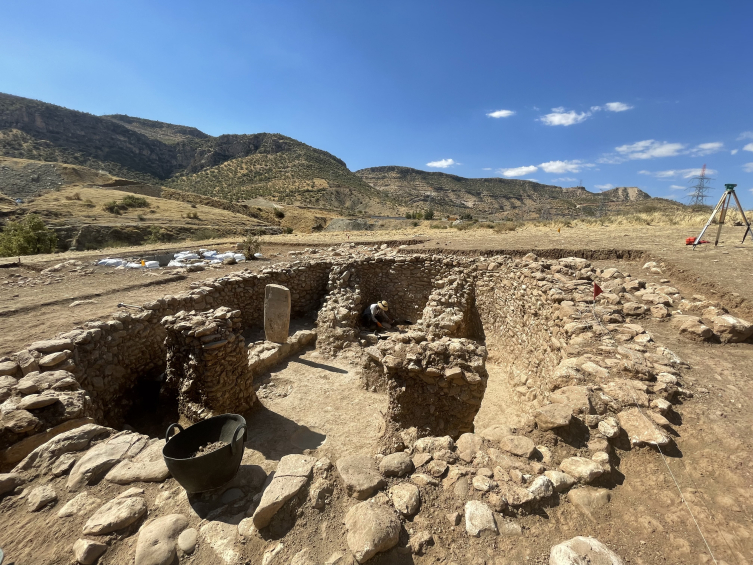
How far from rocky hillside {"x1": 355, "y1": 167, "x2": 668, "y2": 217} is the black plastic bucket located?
61.3 meters

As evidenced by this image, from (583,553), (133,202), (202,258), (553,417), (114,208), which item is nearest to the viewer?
(583,553)

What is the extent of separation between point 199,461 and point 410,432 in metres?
2.67

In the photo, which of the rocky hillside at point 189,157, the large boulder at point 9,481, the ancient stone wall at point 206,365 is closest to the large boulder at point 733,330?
the ancient stone wall at point 206,365

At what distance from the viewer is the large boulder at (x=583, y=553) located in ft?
6.01

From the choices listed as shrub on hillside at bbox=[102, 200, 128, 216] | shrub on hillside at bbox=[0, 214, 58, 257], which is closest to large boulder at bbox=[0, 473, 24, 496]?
shrub on hillside at bbox=[0, 214, 58, 257]

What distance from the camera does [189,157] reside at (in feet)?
275

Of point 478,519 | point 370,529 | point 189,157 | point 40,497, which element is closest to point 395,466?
point 370,529

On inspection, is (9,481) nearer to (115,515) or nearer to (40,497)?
(40,497)

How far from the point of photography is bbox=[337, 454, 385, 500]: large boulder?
244cm

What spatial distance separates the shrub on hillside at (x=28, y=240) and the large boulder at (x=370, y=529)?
77.8 ft

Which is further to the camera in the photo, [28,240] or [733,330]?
[28,240]

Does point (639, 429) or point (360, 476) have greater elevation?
point (639, 429)

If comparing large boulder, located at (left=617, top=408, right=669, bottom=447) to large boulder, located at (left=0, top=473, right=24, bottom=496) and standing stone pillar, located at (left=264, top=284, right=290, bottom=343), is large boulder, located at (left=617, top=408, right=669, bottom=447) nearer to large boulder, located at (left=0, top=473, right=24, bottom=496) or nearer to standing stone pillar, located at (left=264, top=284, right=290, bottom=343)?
large boulder, located at (left=0, top=473, right=24, bottom=496)

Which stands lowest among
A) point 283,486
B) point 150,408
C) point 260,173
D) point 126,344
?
point 150,408
